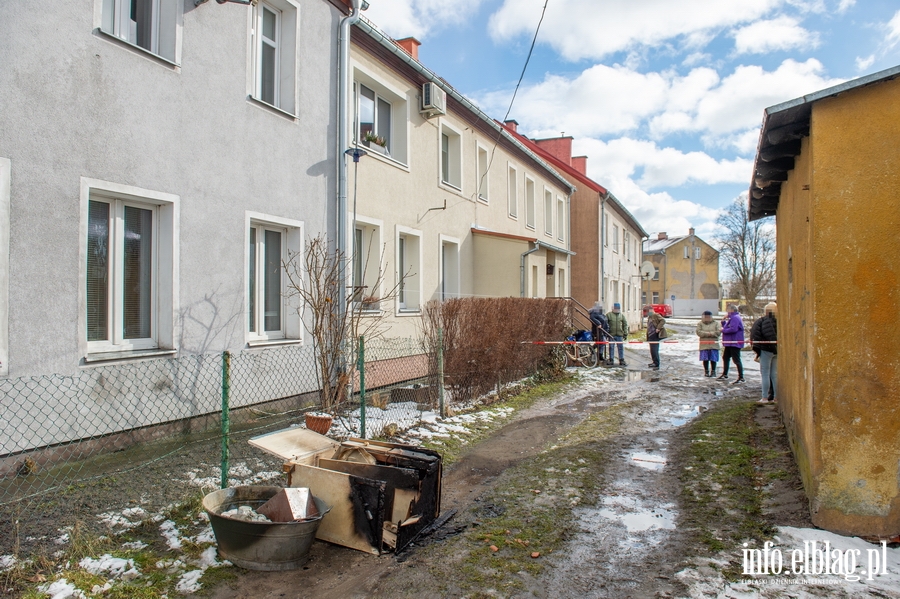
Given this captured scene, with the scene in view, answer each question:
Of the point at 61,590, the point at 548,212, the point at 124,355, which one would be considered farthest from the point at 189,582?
the point at 548,212

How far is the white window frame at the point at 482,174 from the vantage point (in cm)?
1502

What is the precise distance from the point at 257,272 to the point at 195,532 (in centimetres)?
421

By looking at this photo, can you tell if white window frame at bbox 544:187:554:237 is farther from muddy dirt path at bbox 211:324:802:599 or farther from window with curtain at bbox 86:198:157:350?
window with curtain at bbox 86:198:157:350

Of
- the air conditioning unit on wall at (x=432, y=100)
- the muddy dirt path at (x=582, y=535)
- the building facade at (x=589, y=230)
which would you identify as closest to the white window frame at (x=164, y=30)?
the muddy dirt path at (x=582, y=535)

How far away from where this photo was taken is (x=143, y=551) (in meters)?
4.05

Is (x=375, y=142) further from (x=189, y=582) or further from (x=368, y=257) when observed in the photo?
(x=189, y=582)

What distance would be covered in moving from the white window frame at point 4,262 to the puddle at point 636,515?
17.0 feet

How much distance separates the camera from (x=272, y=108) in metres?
7.90

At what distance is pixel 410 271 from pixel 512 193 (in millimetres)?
7027

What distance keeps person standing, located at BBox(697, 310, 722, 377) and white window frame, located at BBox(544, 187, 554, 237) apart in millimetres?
8410

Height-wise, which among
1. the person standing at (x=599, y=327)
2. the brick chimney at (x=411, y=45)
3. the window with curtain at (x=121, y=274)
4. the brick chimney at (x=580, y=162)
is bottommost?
the person standing at (x=599, y=327)

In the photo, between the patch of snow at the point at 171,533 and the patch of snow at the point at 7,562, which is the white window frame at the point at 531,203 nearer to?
the patch of snow at the point at 171,533

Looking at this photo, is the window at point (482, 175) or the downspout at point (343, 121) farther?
the window at point (482, 175)

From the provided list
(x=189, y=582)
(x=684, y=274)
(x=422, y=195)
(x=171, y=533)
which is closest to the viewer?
(x=189, y=582)
